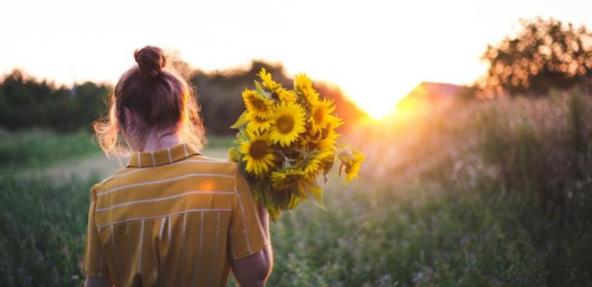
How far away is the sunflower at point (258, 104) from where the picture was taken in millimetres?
1740

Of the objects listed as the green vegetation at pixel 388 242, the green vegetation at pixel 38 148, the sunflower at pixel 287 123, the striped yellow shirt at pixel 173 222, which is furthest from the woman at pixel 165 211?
the green vegetation at pixel 38 148

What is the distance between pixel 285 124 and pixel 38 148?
55.5 feet

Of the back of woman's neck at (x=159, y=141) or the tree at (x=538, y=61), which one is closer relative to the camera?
the back of woman's neck at (x=159, y=141)

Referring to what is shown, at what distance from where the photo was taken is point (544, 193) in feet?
18.5

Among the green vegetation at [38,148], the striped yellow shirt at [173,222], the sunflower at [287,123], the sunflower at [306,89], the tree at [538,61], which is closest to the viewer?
the striped yellow shirt at [173,222]

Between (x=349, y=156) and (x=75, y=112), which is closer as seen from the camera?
(x=349, y=156)

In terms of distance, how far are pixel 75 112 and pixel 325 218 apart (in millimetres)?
21217

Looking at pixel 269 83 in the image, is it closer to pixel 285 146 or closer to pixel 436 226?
pixel 285 146

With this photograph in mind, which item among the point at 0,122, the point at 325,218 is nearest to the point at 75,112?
the point at 0,122

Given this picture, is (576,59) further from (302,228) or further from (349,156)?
(349,156)

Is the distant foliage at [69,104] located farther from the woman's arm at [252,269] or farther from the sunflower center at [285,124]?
the woman's arm at [252,269]

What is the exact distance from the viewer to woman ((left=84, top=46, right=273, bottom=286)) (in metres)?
1.62

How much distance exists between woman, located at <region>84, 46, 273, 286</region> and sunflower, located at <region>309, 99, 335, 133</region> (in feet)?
1.23

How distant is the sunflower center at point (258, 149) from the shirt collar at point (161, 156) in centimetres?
24
